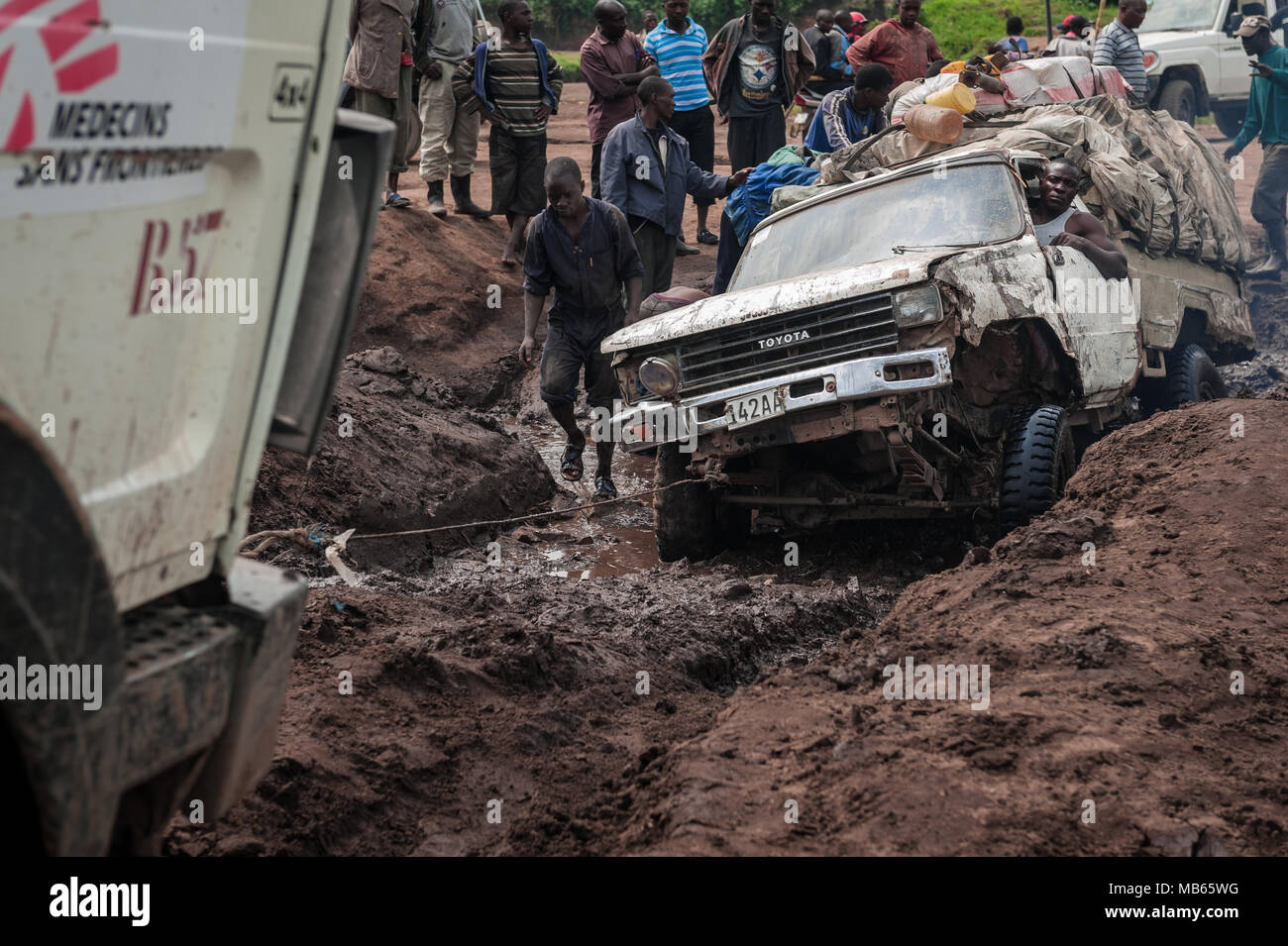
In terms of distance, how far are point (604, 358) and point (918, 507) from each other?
2694 millimetres

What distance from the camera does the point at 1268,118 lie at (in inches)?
542

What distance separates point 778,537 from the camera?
755 centimetres

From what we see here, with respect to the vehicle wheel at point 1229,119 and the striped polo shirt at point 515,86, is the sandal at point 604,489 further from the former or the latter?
the vehicle wheel at point 1229,119

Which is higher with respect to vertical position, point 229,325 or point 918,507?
point 229,325

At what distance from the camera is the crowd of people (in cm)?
844

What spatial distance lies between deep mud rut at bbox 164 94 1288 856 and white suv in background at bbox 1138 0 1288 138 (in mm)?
11646

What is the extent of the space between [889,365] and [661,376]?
121cm

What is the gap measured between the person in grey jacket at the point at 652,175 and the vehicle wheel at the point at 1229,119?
36.0 feet

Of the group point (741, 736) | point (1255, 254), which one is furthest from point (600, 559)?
point (1255, 254)

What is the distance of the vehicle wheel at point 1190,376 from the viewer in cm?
869

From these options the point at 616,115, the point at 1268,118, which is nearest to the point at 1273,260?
the point at 1268,118

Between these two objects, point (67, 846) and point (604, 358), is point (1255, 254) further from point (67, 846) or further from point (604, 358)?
point (67, 846)

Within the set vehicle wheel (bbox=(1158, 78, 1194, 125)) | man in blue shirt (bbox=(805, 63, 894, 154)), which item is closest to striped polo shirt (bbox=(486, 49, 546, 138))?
man in blue shirt (bbox=(805, 63, 894, 154))

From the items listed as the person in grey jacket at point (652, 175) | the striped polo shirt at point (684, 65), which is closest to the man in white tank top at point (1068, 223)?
the person in grey jacket at point (652, 175)
